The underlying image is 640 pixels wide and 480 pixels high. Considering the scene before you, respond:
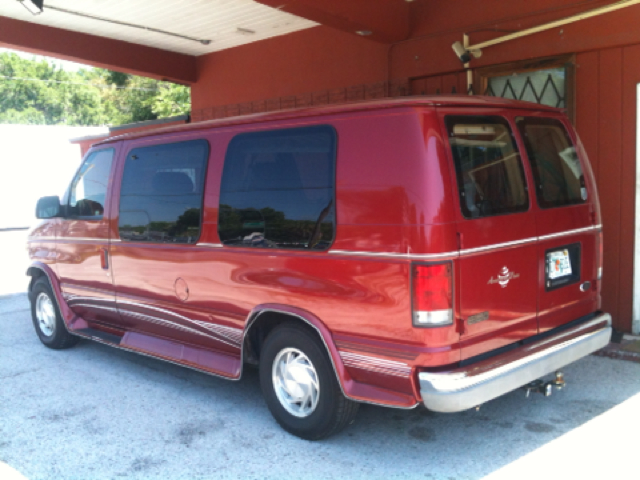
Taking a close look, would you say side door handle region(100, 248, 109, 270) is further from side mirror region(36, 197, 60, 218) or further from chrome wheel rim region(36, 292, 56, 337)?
chrome wheel rim region(36, 292, 56, 337)

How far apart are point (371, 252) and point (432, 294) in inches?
17.4

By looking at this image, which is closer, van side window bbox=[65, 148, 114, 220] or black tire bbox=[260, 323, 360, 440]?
black tire bbox=[260, 323, 360, 440]

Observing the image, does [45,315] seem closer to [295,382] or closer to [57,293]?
[57,293]

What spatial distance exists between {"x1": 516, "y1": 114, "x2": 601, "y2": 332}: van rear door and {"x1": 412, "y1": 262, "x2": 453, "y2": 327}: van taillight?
0.89m

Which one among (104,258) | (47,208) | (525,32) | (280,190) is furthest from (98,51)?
(280,190)

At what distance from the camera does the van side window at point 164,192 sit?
15.9 feet

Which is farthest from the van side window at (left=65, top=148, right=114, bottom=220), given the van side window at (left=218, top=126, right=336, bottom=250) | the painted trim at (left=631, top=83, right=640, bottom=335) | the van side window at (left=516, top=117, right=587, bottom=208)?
the painted trim at (left=631, top=83, right=640, bottom=335)

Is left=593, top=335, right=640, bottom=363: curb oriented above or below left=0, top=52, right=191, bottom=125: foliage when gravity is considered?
below

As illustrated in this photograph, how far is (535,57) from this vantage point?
6.70 m

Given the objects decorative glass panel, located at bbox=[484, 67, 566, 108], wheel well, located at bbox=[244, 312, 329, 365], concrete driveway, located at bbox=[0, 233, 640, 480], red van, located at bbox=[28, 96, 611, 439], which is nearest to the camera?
red van, located at bbox=[28, 96, 611, 439]

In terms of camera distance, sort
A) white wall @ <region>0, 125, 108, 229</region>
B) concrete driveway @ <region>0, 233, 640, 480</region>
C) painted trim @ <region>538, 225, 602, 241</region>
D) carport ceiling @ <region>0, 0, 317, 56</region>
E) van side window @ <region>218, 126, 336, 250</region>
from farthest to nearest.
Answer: white wall @ <region>0, 125, 108, 229</region>
carport ceiling @ <region>0, 0, 317, 56</region>
painted trim @ <region>538, 225, 602, 241</region>
van side window @ <region>218, 126, 336, 250</region>
concrete driveway @ <region>0, 233, 640, 480</region>

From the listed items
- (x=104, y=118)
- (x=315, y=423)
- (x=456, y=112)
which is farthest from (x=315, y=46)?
(x=104, y=118)

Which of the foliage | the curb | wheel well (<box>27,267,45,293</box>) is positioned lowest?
the curb

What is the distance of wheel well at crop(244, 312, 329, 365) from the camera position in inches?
171
